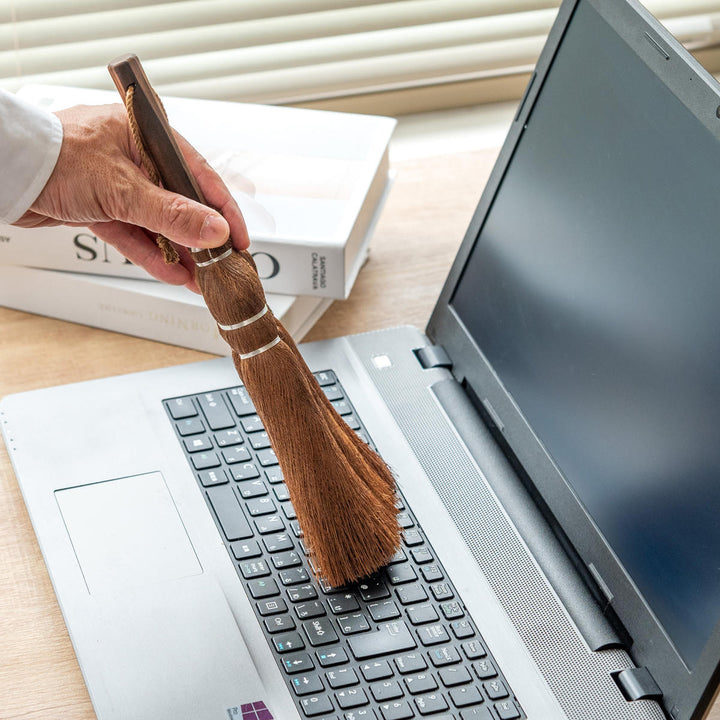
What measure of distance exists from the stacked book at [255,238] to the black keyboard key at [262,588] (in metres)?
0.25

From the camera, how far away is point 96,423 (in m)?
0.83

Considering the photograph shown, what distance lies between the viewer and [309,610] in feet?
2.31

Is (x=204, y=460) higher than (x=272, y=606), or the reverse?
(x=204, y=460)

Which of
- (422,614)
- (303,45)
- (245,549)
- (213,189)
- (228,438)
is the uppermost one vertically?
(303,45)

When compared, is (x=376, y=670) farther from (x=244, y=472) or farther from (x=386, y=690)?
(x=244, y=472)

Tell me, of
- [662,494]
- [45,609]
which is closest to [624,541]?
[662,494]

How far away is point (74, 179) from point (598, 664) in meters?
0.50

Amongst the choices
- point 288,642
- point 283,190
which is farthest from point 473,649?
point 283,190

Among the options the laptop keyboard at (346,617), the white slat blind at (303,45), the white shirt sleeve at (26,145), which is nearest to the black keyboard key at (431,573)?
the laptop keyboard at (346,617)

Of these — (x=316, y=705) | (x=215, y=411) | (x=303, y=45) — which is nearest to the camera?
(x=316, y=705)

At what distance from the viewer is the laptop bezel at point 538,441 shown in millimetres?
650

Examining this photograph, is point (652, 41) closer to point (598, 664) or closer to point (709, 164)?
point (709, 164)

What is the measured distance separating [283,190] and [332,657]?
1.40ft

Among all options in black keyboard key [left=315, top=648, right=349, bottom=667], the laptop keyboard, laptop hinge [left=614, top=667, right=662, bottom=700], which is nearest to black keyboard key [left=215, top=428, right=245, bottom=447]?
the laptop keyboard
